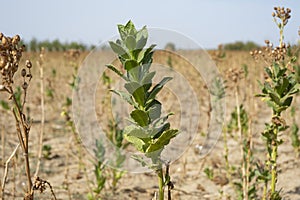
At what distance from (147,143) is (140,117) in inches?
4.6

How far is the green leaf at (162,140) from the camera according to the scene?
1.32 metres

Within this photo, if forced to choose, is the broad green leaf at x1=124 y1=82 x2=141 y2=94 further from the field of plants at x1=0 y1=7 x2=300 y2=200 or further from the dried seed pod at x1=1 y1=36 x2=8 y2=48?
the dried seed pod at x1=1 y1=36 x2=8 y2=48

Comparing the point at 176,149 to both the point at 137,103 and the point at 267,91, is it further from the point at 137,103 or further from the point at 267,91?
the point at 137,103

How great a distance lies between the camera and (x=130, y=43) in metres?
1.34

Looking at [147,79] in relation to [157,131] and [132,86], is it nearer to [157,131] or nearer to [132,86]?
[132,86]

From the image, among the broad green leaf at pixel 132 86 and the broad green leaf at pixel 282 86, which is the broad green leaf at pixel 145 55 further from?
the broad green leaf at pixel 282 86

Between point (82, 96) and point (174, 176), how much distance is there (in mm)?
5658

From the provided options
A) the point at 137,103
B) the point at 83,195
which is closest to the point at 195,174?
the point at 83,195

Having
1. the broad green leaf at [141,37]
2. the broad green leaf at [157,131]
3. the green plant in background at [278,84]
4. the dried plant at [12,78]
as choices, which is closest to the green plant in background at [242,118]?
the green plant in background at [278,84]

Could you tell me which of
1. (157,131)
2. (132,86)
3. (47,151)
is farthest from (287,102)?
(47,151)

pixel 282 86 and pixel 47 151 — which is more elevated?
pixel 282 86

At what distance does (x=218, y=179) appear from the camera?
3.96 metres

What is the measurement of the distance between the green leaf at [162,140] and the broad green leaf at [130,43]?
33cm

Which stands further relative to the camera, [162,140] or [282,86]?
[282,86]
